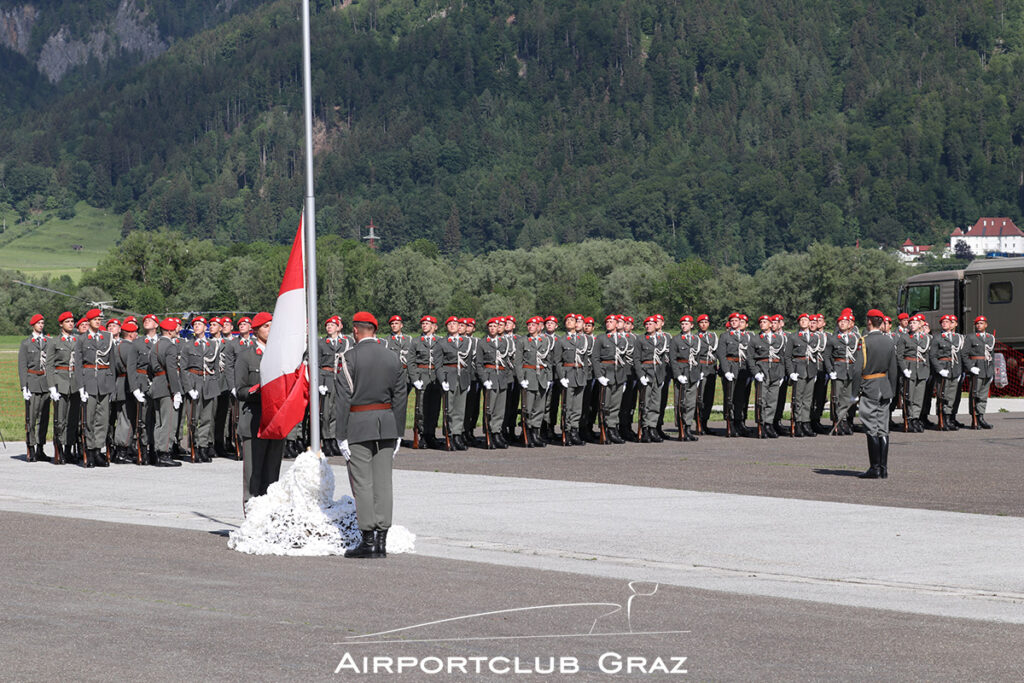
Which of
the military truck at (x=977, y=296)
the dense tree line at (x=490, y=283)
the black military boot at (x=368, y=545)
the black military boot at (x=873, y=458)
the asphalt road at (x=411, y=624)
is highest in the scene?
the dense tree line at (x=490, y=283)

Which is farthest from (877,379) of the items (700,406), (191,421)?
(191,421)

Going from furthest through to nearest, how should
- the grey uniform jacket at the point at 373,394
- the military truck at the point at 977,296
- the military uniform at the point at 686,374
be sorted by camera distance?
the military truck at the point at 977,296 → the military uniform at the point at 686,374 → the grey uniform jacket at the point at 373,394

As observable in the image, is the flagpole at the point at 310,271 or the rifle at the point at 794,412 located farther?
the rifle at the point at 794,412

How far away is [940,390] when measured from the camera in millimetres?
24250

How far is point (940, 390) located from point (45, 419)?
1386cm

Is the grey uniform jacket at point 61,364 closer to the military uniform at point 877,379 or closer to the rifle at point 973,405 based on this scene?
the military uniform at point 877,379

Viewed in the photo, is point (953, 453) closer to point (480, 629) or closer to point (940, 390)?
point (940, 390)

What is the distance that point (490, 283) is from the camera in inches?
5433

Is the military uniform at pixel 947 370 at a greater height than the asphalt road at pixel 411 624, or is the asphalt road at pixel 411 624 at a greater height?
the military uniform at pixel 947 370

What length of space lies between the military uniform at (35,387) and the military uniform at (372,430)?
923cm

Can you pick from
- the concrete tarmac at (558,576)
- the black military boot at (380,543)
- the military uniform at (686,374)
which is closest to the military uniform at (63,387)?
the concrete tarmac at (558,576)

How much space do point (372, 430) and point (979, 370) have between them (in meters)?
15.8

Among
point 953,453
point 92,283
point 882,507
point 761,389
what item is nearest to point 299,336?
point 882,507

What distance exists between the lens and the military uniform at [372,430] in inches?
435
